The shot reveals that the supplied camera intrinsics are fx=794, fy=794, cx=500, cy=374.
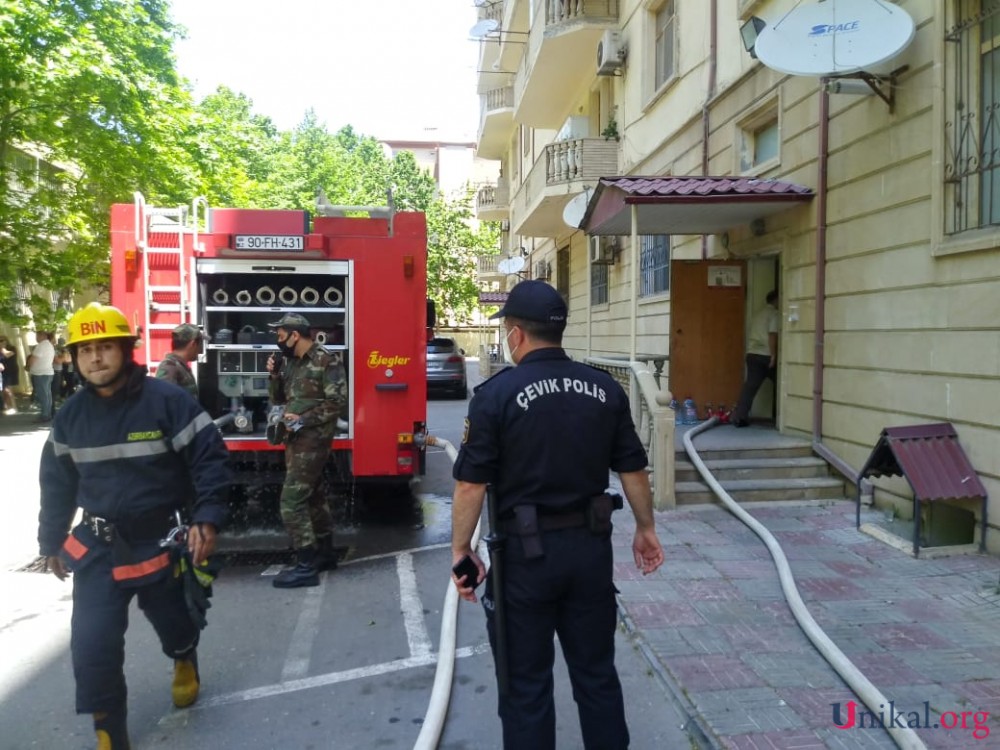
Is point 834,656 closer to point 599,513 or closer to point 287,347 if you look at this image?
point 599,513

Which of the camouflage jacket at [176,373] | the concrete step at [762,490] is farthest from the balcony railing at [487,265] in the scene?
the camouflage jacket at [176,373]

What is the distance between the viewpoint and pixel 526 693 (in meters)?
2.71

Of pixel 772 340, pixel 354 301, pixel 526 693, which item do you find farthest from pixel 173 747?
pixel 772 340

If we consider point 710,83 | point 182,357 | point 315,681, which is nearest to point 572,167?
point 710,83

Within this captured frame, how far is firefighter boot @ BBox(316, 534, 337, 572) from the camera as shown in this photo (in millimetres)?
5867

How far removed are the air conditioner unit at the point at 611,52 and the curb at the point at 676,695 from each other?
12.0 meters

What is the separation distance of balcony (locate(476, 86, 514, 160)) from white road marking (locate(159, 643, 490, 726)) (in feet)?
76.6

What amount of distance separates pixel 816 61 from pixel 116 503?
6029 millimetres

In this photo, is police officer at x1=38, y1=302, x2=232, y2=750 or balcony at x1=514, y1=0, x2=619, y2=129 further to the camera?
balcony at x1=514, y1=0, x2=619, y2=129

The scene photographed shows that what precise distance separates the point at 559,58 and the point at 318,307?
1160cm

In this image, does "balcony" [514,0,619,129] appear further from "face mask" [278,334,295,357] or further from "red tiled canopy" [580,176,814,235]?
"face mask" [278,334,295,357]

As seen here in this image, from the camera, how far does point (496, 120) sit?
89.1 feet

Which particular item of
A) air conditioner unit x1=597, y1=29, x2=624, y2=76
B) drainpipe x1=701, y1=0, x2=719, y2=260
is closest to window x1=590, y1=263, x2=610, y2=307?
air conditioner unit x1=597, y1=29, x2=624, y2=76

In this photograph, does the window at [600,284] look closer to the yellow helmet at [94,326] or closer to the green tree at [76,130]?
the green tree at [76,130]
